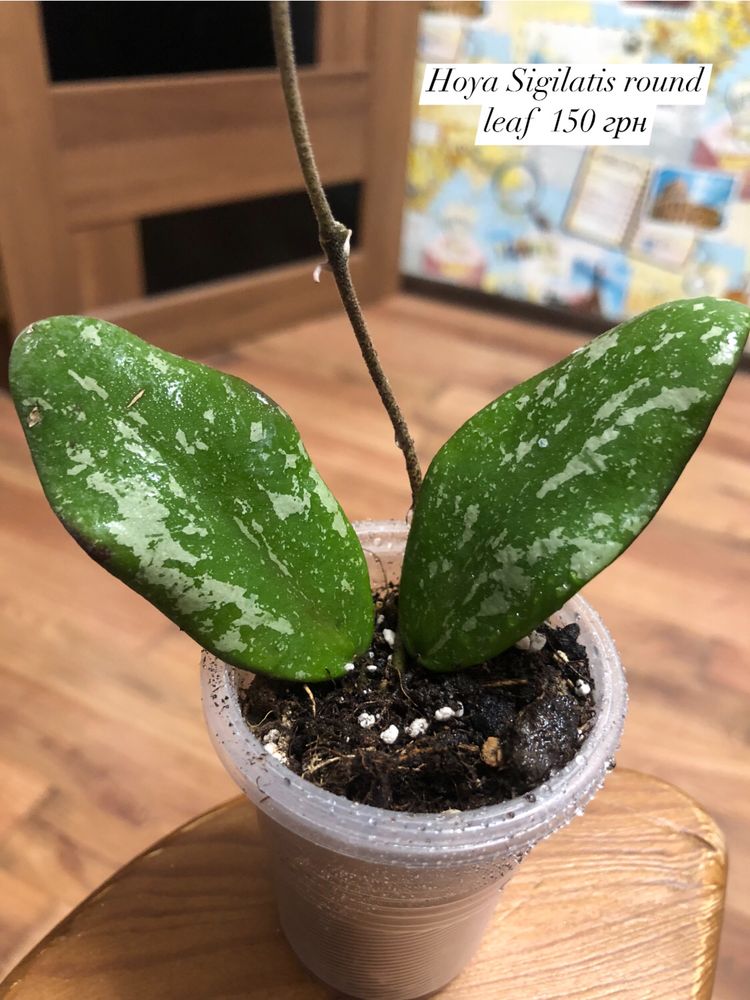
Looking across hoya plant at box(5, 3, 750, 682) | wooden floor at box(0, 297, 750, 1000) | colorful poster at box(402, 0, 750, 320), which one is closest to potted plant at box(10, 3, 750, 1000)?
hoya plant at box(5, 3, 750, 682)

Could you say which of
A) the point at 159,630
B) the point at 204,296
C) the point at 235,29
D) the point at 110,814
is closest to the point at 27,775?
the point at 110,814

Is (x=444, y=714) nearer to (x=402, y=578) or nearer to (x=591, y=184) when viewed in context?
(x=402, y=578)

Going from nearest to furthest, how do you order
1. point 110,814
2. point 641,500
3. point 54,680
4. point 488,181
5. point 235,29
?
point 641,500 → point 110,814 → point 54,680 → point 235,29 → point 488,181

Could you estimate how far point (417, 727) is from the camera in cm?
45

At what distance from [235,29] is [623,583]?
1173mm

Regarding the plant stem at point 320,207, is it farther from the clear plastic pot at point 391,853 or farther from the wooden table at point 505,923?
the wooden table at point 505,923

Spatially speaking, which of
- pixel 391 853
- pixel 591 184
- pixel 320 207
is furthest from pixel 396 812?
pixel 591 184

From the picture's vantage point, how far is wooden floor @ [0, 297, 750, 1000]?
0.81m

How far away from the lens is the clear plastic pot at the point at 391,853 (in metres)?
0.39

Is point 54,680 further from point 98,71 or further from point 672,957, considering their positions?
point 98,71

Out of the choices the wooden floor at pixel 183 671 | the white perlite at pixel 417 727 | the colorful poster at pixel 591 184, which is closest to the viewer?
the white perlite at pixel 417 727

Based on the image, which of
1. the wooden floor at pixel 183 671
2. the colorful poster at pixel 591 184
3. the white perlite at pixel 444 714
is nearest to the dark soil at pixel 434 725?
the white perlite at pixel 444 714

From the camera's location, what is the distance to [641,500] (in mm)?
373

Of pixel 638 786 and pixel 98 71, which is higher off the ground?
pixel 98 71
